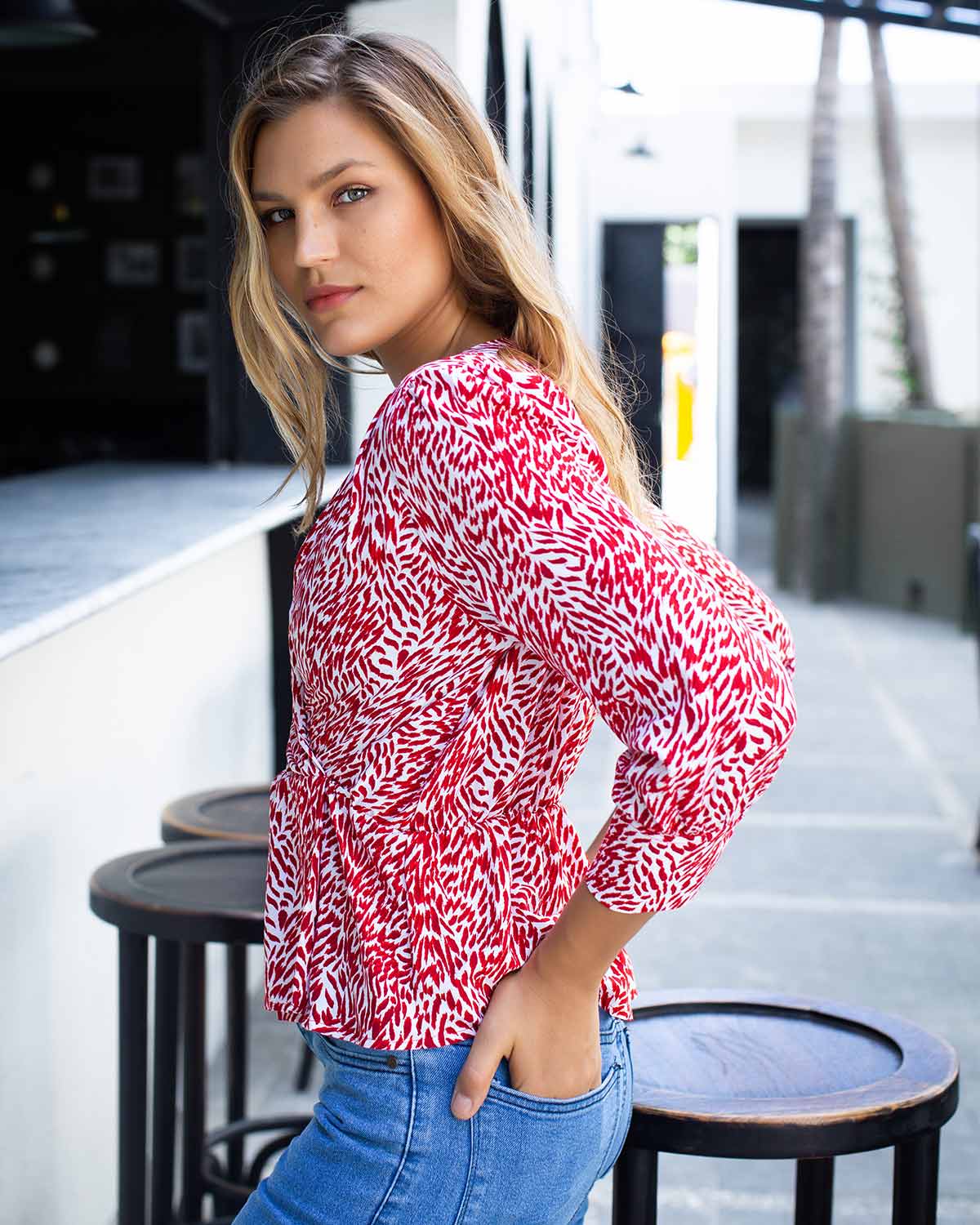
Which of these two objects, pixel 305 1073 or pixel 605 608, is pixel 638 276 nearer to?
pixel 305 1073

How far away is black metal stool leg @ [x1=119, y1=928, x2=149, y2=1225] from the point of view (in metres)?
1.90

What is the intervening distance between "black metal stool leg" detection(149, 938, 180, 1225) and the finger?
0.96m

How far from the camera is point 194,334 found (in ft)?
21.0

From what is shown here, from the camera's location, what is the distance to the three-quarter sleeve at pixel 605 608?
98cm

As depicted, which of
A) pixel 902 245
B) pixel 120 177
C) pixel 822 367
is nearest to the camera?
pixel 120 177

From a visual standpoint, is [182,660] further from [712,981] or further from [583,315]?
[583,315]

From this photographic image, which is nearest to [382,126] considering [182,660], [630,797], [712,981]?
[630,797]

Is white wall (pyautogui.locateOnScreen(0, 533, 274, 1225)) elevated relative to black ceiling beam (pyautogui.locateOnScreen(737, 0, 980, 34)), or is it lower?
lower

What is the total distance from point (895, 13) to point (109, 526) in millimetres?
4454

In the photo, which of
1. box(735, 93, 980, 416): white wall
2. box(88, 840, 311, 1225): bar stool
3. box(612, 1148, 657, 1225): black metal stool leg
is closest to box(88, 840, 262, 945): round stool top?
box(88, 840, 311, 1225): bar stool

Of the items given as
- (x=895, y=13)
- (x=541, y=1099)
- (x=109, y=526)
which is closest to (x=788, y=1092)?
(x=541, y=1099)

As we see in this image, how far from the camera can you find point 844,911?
4.46m

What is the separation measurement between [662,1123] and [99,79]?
5.83 metres

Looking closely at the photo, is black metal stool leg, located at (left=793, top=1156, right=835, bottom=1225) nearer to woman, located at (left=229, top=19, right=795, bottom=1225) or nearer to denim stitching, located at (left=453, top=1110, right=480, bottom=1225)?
woman, located at (left=229, top=19, right=795, bottom=1225)
